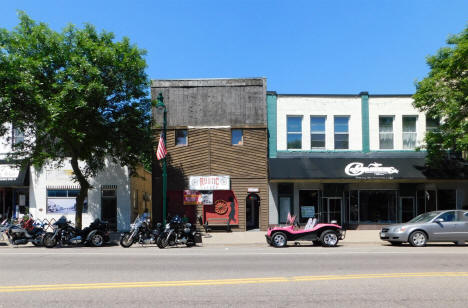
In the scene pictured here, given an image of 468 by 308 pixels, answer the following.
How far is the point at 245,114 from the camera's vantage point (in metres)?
24.8

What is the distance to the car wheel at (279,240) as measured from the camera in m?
16.2

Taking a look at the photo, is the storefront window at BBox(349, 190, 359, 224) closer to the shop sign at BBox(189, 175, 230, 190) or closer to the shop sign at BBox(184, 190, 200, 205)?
the shop sign at BBox(189, 175, 230, 190)

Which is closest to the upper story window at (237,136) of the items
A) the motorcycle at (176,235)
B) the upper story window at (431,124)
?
the motorcycle at (176,235)

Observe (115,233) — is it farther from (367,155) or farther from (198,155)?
(367,155)

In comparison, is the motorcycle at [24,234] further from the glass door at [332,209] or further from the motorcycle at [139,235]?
the glass door at [332,209]

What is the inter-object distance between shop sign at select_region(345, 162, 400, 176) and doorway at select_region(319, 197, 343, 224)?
7.03 feet

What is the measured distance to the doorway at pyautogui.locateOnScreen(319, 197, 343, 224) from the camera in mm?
24578

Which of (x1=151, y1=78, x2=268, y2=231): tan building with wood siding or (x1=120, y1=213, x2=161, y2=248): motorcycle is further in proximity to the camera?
(x1=151, y1=78, x2=268, y2=231): tan building with wood siding

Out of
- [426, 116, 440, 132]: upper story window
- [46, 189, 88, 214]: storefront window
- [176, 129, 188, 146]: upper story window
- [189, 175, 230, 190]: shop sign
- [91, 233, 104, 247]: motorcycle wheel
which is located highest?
[426, 116, 440, 132]: upper story window

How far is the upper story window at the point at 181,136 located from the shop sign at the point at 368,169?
950 cm

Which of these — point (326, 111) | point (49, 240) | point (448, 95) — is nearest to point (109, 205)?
point (49, 240)

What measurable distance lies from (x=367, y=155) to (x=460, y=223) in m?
8.66

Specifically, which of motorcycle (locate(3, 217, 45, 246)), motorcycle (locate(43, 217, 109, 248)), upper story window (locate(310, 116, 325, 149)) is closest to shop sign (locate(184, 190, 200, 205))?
motorcycle (locate(43, 217, 109, 248))

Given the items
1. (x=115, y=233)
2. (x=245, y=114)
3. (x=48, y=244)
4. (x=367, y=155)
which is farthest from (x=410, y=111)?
(x=48, y=244)
